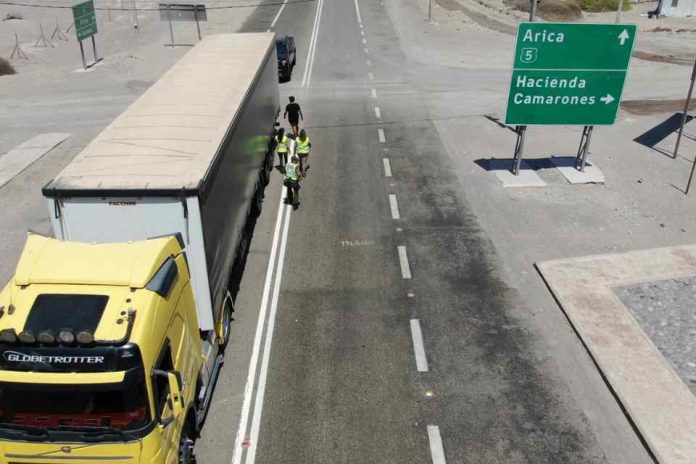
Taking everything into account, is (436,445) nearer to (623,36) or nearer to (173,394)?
(173,394)

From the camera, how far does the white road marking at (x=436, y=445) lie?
8.94 m

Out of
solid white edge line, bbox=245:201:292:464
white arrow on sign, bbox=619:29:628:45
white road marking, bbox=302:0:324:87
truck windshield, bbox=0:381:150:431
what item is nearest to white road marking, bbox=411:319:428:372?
solid white edge line, bbox=245:201:292:464

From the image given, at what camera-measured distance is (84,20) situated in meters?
33.0

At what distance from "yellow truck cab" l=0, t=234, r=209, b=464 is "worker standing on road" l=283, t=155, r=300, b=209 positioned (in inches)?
351

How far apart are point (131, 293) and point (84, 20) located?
103ft

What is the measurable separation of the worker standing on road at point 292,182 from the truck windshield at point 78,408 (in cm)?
1013

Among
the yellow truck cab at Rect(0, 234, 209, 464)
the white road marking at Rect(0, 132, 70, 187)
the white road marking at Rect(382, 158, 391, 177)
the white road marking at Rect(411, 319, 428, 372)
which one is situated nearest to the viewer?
the yellow truck cab at Rect(0, 234, 209, 464)

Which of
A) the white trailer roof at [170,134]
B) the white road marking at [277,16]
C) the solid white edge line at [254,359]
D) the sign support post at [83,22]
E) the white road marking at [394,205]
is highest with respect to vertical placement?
the white trailer roof at [170,134]

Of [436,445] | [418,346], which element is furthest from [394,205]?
[436,445]

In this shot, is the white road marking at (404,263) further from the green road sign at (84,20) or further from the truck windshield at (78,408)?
the green road sign at (84,20)

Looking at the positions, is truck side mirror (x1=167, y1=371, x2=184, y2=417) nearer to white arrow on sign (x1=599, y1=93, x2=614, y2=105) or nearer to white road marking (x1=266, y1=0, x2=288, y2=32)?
white arrow on sign (x1=599, y1=93, x2=614, y2=105)

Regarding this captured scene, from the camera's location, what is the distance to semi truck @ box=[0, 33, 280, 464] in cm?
664

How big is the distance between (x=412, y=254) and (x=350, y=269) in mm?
1719

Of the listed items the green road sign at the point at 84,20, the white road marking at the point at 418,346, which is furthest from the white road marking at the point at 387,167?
the green road sign at the point at 84,20
